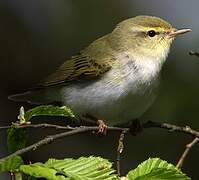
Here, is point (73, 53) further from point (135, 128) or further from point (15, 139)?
point (15, 139)

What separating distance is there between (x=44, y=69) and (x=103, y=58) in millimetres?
1968

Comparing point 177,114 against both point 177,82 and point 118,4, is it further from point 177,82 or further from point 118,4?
point 118,4

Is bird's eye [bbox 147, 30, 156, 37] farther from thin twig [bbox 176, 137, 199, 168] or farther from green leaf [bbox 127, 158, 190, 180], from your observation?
green leaf [bbox 127, 158, 190, 180]

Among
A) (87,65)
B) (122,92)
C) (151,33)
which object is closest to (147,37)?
(151,33)

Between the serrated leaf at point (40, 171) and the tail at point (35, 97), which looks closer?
the serrated leaf at point (40, 171)

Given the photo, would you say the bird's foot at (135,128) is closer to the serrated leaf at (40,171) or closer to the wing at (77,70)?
the wing at (77,70)

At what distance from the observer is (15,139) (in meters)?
2.27

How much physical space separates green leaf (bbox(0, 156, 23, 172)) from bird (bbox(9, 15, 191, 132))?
1842 mm

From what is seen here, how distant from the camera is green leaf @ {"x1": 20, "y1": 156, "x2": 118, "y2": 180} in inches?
75.8

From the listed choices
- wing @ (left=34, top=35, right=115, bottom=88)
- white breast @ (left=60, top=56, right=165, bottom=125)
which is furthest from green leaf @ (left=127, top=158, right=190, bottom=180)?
wing @ (left=34, top=35, right=115, bottom=88)

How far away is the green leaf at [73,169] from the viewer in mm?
1926

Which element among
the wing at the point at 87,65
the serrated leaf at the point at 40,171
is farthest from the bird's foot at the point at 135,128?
the serrated leaf at the point at 40,171

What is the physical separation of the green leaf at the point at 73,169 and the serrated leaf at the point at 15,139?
24cm

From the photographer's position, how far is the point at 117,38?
4633 mm
